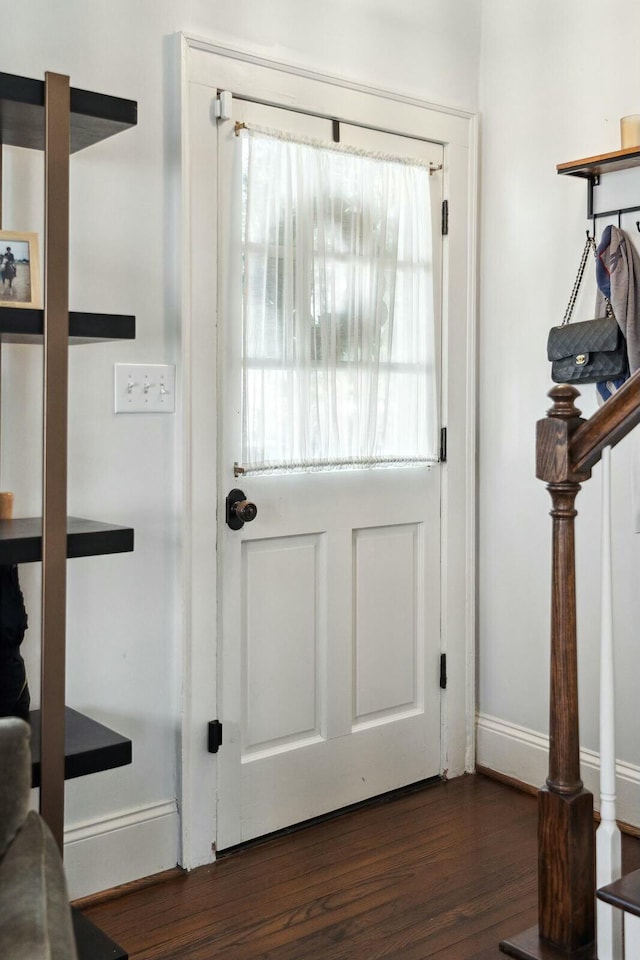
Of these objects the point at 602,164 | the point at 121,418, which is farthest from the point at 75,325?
the point at 602,164

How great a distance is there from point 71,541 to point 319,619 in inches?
42.7

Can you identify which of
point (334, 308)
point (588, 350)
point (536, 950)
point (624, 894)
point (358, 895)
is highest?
point (334, 308)

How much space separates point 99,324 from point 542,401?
1.57 metres

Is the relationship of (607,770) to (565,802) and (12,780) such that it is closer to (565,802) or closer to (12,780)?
(565,802)

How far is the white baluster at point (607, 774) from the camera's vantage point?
1.73m

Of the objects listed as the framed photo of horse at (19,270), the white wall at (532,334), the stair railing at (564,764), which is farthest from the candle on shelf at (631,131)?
the framed photo of horse at (19,270)

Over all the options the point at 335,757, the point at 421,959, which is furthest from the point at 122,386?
the point at 421,959

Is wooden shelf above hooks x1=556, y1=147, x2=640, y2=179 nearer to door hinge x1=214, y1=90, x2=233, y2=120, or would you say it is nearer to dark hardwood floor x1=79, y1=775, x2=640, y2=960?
door hinge x1=214, y1=90, x2=233, y2=120

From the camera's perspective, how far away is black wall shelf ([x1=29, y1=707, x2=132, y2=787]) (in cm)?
186

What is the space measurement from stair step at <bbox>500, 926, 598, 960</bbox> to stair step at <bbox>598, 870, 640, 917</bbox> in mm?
154

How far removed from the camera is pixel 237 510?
8.30 feet

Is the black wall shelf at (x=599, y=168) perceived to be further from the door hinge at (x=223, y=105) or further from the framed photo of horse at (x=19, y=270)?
the framed photo of horse at (x=19, y=270)

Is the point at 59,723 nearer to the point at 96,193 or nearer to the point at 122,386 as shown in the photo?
the point at 122,386

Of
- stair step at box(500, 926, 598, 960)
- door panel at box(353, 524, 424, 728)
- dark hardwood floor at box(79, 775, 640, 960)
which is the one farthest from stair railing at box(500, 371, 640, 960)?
door panel at box(353, 524, 424, 728)
